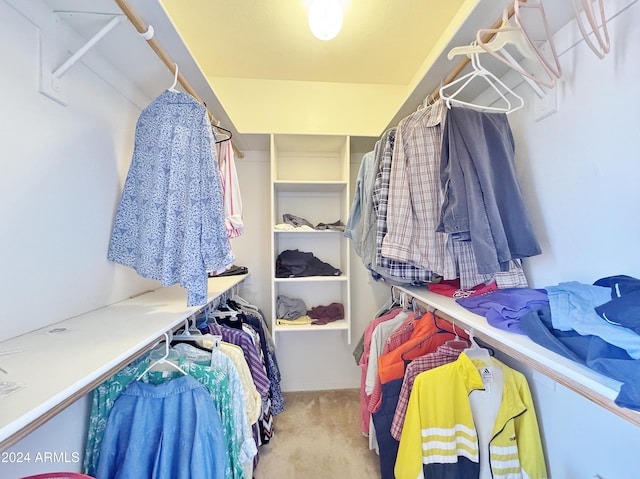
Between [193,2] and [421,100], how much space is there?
1.26 m

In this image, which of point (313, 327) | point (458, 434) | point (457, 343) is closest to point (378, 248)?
point (457, 343)

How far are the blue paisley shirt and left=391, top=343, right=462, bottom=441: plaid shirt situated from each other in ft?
2.75

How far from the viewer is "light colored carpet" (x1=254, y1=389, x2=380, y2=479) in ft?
5.05

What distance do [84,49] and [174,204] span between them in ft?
1.72

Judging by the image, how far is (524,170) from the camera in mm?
1142

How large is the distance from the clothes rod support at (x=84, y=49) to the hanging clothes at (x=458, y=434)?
1.53 metres

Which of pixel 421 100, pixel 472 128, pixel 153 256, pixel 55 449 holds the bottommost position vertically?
pixel 55 449

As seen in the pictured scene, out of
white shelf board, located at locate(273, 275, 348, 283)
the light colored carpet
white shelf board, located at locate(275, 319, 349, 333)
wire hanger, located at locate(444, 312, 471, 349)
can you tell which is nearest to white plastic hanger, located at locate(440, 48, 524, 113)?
wire hanger, located at locate(444, 312, 471, 349)

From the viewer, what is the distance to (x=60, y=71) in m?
0.91

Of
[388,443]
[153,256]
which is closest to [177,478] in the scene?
[153,256]

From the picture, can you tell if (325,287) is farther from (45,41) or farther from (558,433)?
(45,41)

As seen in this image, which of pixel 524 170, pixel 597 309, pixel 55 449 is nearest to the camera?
pixel 597 309

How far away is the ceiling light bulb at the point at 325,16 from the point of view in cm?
130

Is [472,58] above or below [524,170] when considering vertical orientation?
above
